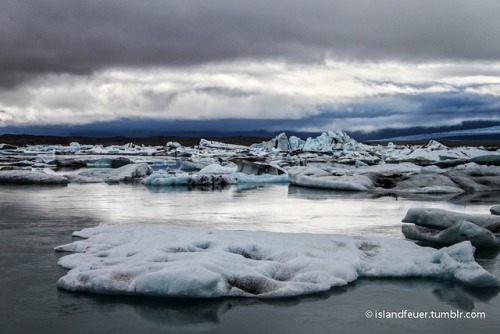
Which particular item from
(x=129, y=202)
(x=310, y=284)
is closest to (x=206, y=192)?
(x=129, y=202)

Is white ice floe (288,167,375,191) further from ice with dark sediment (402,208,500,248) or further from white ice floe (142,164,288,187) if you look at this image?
ice with dark sediment (402,208,500,248)

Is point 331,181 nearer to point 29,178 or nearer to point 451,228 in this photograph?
point 29,178

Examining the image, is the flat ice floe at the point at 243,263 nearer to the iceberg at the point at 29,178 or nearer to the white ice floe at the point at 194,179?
the white ice floe at the point at 194,179

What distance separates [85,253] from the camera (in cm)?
719

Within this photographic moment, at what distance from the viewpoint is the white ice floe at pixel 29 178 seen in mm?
20516

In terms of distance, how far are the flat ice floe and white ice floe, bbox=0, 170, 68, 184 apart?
43.3 ft

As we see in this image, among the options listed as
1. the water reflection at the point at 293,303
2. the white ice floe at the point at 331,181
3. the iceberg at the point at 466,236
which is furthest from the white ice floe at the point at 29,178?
the water reflection at the point at 293,303

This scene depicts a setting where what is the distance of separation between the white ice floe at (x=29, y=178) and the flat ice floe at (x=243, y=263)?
43.3 feet

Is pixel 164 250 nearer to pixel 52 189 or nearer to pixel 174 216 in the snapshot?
pixel 174 216

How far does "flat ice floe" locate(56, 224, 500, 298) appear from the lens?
5.50 m

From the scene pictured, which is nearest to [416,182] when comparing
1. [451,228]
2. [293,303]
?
[451,228]

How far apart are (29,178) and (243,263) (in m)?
16.6

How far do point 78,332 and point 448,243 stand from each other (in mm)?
5777

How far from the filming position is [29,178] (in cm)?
2073
